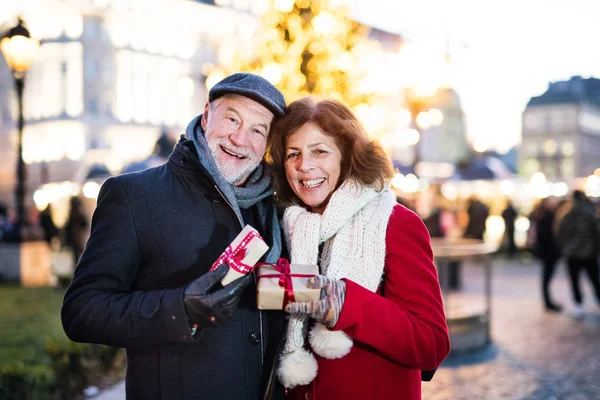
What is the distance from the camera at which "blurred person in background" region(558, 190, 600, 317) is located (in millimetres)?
9859

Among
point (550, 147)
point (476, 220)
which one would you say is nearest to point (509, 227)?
point (476, 220)

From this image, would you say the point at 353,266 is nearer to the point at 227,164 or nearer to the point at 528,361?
the point at 227,164

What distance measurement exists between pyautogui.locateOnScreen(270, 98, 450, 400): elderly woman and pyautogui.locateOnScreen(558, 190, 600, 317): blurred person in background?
8333mm

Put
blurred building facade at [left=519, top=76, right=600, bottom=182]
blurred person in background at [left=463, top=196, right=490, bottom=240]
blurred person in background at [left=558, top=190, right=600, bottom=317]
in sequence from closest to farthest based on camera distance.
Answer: blurred person in background at [left=558, top=190, right=600, bottom=317], blurred person in background at [left=463, top=196, right=490, bottom=240], blurred building facade at [left=519, top=76, right=600, bottom=182]

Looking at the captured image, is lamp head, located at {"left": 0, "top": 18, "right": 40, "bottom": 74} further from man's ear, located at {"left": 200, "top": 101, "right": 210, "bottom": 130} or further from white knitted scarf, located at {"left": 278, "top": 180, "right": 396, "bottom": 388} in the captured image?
white knitted scarf, located at {"left": 278, "top": 180, "right": 396, "bottom": 388}

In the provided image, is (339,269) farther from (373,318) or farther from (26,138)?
(26,138)

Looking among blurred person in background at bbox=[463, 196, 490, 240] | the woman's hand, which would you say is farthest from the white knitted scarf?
blurred person in background at bbox=[463, 196, 490, 240]

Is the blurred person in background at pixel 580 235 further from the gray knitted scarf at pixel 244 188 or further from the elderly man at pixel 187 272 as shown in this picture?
the elderly man at pixel 187 272

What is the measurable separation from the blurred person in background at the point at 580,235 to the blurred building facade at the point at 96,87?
46.7 meters

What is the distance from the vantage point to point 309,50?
7363 millimetres

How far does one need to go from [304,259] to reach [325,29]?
535 centimetres

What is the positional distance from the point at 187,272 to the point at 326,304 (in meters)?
0.59

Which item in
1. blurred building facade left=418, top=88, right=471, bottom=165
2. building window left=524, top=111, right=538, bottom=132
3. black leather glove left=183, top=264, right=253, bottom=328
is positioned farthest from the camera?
building window left=524, top=111, right=538, bottom=132

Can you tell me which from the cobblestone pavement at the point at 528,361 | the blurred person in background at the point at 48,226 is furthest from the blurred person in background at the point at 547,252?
the blurred person in background at the point at 48,226
